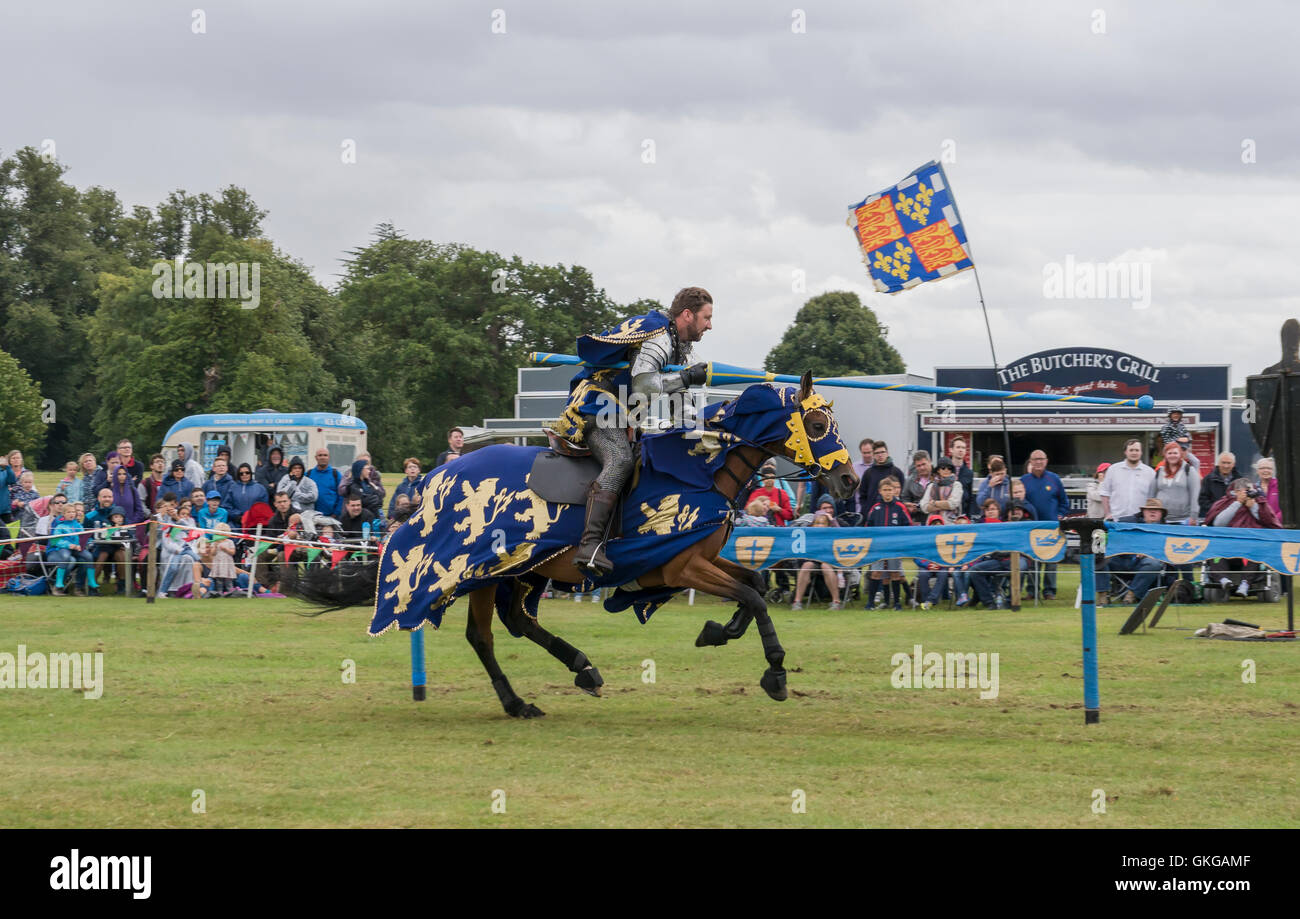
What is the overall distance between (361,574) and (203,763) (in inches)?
135

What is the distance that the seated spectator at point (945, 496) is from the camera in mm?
16922

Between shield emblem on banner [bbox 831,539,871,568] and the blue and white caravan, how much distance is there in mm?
19706

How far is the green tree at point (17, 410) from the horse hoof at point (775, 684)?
53.0 metres

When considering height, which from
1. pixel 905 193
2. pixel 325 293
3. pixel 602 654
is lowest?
pixel 602 654

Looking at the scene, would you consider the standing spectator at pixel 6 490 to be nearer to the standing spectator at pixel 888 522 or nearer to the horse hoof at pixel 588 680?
the standing spectator at pixel 888 522

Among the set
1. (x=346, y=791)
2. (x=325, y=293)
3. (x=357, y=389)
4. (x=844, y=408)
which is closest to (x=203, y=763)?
(x=346, y=791)

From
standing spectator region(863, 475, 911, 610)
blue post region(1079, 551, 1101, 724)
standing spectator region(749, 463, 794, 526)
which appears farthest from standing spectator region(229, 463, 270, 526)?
blue post region(1079, 551, 1101, 724)

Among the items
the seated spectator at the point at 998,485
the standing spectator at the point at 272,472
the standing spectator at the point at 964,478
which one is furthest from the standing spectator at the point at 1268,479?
the standing spectator at the point at 272,472

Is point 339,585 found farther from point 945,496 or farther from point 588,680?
point 945,496

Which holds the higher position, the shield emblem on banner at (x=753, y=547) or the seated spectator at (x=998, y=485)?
the seated spectator at (x=998, y=485)

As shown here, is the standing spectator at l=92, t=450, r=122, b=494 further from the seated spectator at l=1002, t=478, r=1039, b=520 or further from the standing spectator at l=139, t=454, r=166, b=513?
the seated spectator at l=1002, t=478, r=1039, b=520

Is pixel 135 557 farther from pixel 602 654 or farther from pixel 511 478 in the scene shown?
pixel 511 478

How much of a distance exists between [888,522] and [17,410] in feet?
158
